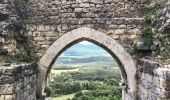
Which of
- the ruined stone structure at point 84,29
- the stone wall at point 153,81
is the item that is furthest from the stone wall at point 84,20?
the stone wall at point 153,81

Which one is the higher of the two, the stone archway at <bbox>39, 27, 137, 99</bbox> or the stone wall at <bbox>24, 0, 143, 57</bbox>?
the stone wall at <bbox>24, 0, 143, 57</bbox>

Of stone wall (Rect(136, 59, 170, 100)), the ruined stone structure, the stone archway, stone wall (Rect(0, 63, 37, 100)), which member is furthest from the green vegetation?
stone wall (Rect(136, 59, 170, 100))

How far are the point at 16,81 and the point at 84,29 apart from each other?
3016mm

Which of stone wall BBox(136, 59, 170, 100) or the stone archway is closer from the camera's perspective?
stone wall BBox(136, 59, 170, 100)

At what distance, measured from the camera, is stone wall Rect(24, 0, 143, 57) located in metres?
8.93

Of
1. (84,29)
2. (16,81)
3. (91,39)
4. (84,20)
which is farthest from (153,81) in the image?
(16,81)

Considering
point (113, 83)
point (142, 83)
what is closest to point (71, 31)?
point (142, 83)

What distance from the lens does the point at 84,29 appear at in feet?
29.1

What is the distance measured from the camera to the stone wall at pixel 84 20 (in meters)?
8.93

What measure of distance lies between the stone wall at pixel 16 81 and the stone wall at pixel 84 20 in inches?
53.5

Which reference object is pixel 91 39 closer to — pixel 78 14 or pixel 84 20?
pixel 84 20

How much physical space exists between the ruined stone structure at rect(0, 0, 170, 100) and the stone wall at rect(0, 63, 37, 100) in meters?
0.99

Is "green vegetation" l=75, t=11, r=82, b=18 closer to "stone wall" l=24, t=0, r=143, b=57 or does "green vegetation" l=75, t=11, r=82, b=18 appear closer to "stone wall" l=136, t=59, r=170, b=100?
"stone wall" l=24, t=0, r=143, b=57

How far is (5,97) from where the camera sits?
6.36 m
